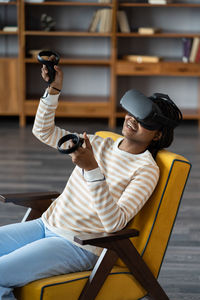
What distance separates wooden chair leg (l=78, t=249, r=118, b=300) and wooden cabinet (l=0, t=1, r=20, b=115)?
4.83m

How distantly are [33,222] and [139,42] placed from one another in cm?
510

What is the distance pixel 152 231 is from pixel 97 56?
16.7 ft

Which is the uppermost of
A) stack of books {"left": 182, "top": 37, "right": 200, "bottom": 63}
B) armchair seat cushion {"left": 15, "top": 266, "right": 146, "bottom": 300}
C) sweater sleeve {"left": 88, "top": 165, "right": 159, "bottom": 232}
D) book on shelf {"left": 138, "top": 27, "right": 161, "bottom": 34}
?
sweater sleeve {"left": 88, "top": 165, "right": 159, "bottom": 232}

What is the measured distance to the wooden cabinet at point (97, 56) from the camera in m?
6.49

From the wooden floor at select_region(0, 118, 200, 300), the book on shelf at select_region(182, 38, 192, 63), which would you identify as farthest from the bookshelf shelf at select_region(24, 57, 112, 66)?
the book on shelf at select_region(182, 38, 192, 63)

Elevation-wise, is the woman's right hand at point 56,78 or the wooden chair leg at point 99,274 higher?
the woman's right hand at point 56,78

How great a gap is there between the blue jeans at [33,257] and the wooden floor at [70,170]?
74 cm

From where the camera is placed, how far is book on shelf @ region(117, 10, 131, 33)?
6.51m

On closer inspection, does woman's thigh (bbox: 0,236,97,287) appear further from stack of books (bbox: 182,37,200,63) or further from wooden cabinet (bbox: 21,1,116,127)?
stack of books (bbox: 182,37,200,63)

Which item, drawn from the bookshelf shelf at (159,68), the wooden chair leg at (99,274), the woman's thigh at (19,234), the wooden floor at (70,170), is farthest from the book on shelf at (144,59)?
the wooden chair leg at (99,274)

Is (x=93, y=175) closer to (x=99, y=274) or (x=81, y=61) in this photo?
(x=99, y=274)

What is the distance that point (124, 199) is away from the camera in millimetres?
2004

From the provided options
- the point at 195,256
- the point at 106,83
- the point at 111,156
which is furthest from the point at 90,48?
the point at 111,156

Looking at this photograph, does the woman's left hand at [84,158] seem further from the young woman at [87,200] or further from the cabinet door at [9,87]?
the cabinet door at [9,87]
